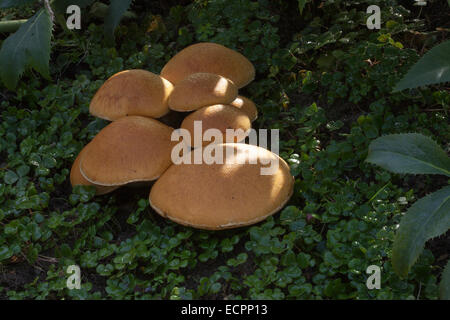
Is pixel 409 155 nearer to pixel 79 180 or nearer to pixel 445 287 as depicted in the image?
pixel 445 287

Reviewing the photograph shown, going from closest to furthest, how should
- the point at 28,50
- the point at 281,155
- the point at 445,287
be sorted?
A: the point at 445,287, the point at 281,155, the point at 28,50

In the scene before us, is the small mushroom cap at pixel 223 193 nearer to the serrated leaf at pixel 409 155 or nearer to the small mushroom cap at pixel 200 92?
the small mushroom cap at pixel 200 92

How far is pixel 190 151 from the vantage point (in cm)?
259

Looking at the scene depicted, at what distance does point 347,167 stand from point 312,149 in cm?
22

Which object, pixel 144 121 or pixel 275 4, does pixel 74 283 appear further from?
pixel 275 4

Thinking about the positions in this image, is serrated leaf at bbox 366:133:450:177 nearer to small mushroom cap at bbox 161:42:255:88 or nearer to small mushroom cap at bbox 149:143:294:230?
small mushroom cap at bbox 149:143:294:230

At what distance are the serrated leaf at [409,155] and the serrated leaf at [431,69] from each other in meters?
0.23

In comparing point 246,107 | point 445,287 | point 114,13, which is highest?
point 114,13

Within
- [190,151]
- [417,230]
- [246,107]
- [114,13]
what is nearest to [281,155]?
[246,107]

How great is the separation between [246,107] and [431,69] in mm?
1040

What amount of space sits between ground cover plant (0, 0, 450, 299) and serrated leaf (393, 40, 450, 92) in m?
0.57

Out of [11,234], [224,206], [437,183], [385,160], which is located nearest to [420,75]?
[385,160]

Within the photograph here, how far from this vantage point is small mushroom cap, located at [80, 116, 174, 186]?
99.8 inches

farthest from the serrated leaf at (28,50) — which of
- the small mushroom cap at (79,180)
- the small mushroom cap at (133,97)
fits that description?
the small mushroom cap at (79,180)
